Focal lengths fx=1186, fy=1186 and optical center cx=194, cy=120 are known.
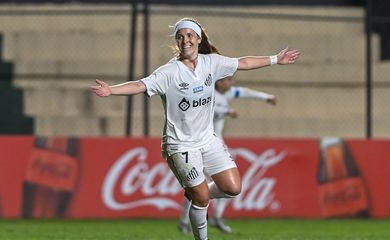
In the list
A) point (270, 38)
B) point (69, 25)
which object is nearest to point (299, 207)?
point (270, 38)

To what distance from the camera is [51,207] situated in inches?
711

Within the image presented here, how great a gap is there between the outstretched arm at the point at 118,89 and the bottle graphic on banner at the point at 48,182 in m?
7.80

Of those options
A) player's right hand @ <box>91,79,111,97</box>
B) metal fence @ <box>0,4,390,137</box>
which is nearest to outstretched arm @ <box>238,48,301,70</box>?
player's right hand @ <box>91,79,111,97</box>

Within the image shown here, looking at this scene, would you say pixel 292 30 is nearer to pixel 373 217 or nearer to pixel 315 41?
pixel 315 41

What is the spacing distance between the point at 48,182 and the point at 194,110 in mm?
7774

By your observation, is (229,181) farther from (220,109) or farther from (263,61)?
(220,109)

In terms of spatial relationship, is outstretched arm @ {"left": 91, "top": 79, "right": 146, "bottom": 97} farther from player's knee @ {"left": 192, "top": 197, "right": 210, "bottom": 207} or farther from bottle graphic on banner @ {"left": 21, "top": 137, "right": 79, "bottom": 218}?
bottle graphic on banner @ {"left": 21, "top": 137, "right": 79, "bottom": 218}

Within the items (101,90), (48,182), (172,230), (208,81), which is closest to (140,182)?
(48,182)

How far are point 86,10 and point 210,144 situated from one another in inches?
460

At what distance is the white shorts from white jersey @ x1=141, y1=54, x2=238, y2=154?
62 mm

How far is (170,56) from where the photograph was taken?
22578 millimetres

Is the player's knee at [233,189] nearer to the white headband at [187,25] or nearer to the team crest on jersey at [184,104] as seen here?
the team crest on jersey at [184,104]

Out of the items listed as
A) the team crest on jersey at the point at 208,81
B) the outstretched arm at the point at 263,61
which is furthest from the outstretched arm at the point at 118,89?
the outstretched arm at the point at 263,61

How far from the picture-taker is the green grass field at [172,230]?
1398cm
